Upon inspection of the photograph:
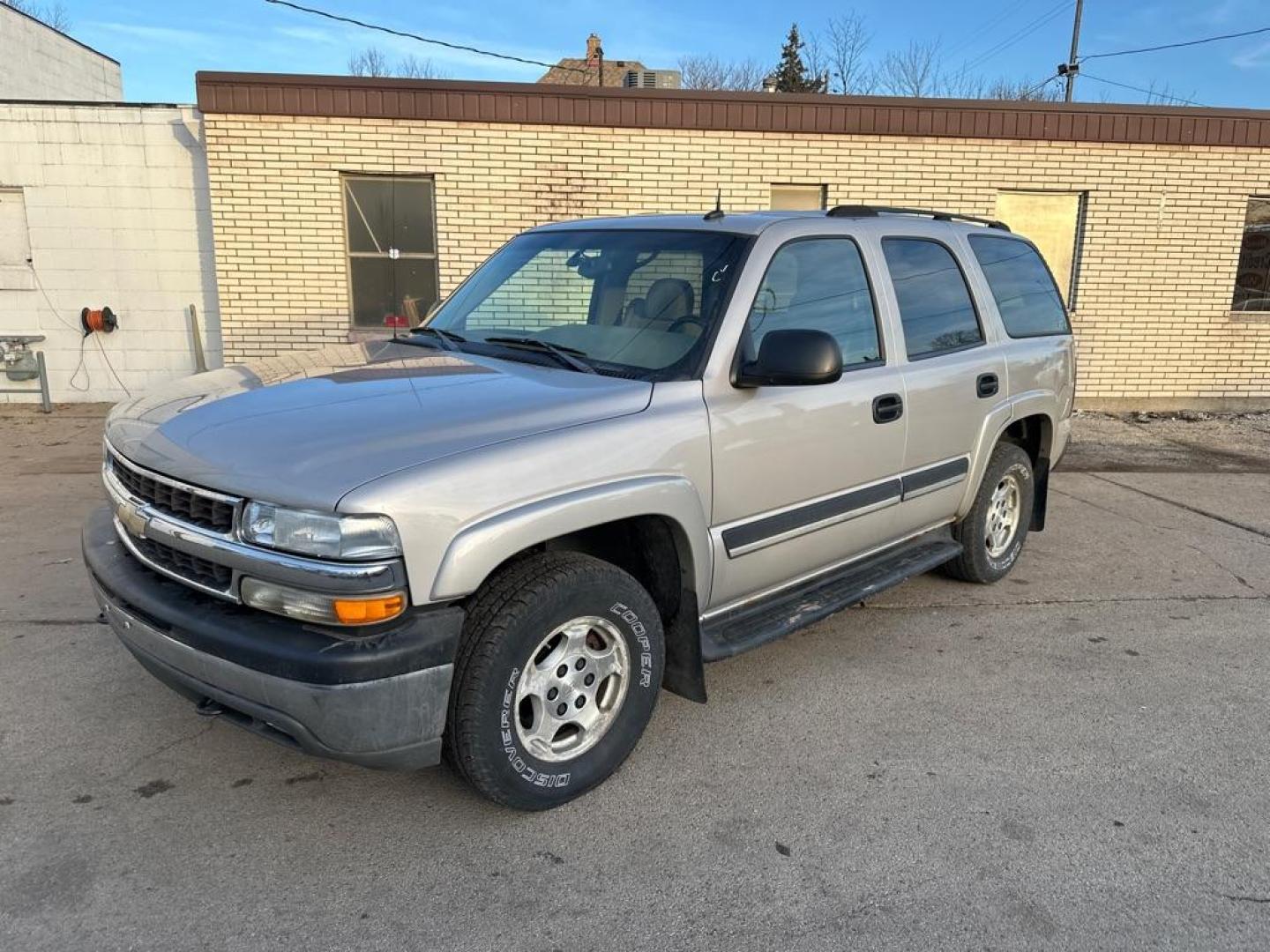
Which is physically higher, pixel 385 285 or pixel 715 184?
pixel 715 184

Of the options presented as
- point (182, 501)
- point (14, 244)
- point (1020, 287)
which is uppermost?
point (14, 244)

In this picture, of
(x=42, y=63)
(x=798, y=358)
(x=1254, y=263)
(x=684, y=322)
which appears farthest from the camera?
(x=42, y=63)

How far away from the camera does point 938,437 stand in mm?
4293

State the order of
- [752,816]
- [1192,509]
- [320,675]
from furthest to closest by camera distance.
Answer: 1. [1192,509]
2. [752,816]
3. [320,675]

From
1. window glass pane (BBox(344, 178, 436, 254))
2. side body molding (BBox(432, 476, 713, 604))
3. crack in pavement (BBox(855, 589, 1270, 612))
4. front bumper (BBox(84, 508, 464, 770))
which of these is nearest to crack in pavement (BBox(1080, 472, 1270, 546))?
crack in pavement (BBox(855, 589, 1270, 612))

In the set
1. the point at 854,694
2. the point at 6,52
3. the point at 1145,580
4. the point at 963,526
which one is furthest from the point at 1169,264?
the point at 6,52

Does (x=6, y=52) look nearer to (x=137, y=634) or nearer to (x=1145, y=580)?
(x=137, y=634)

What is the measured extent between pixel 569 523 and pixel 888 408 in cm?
178

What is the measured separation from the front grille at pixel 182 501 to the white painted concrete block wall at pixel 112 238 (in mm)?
8146

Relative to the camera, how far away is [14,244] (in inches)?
400

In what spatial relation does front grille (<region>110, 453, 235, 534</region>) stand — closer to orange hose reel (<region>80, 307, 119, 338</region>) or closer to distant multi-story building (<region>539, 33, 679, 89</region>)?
orange hose reel (<region>80, 307, 119, 338</region>)

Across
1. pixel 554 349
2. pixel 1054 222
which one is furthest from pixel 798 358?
pixel 1054 222

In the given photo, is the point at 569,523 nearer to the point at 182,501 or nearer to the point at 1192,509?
the point at 182,501

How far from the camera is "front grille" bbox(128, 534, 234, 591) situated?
2.63 metres
